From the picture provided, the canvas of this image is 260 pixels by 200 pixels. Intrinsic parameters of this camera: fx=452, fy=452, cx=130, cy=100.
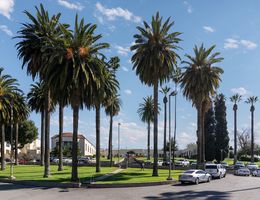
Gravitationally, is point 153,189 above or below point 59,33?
below

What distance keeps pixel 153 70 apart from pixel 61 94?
14.8 metres

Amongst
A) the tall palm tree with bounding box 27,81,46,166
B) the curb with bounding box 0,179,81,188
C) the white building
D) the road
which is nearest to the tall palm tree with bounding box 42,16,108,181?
the curb with bounding box 0,179,81,188

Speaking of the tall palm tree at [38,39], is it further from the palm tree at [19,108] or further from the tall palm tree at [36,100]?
the tall palm tree at [36,100]

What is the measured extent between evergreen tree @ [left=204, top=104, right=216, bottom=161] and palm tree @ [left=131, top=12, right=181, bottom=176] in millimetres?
51126

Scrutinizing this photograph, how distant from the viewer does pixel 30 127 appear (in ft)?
413

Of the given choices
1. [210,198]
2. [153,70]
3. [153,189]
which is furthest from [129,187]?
[153,70]

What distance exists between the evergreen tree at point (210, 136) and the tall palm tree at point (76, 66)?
208 feet

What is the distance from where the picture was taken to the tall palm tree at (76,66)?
45.5 metres

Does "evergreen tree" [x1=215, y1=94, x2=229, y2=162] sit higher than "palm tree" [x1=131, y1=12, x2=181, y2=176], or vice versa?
"palm tree" [x1=131, y1=12, x2=181, y2=176]

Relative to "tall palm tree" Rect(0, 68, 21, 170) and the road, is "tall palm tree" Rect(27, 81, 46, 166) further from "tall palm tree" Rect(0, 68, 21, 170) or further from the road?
the road

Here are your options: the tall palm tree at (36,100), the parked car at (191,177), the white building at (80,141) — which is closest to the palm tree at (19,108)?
the tall palm tree at (36,100)

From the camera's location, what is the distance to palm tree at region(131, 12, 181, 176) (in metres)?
56.5

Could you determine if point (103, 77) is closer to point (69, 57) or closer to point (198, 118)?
point (69, 57)

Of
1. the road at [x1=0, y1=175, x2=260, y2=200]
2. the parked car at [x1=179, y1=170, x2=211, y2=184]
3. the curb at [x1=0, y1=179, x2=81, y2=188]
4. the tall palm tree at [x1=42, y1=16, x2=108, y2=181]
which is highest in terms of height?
the tall palm tree at [x1=42, y1=16, x2=108, y2=181]
